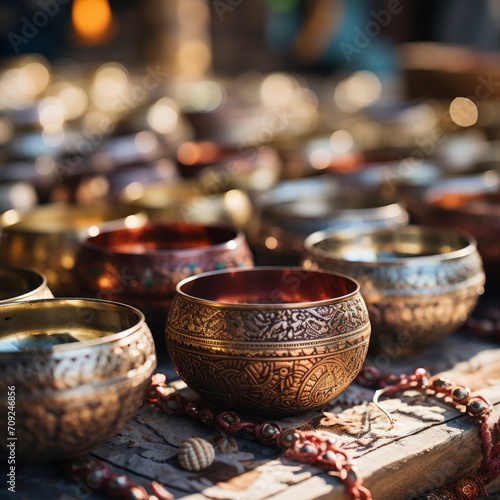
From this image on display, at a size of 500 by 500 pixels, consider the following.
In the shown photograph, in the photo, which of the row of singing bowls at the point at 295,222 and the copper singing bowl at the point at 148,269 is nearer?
the copper singing bowl at the point at 148,269

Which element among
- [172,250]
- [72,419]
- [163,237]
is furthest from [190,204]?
[72,419]

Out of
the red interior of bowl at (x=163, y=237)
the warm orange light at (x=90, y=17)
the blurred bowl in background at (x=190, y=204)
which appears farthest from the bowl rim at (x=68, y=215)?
the warm orange light at (x=90, y=17)

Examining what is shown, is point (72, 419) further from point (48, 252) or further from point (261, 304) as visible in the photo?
point (48, 252)

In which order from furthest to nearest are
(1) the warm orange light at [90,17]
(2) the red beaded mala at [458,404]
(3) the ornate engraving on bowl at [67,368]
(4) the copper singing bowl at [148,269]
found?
1. (1) the warm orange light at [90,17]
2. (4) the copper singing bowl at [148,269]
3. (2) the red beaded mala at [458,404]
4. (3) the ornate engraving on bowl at [67,368]

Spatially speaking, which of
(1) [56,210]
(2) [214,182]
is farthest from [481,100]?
(1) [56,210]

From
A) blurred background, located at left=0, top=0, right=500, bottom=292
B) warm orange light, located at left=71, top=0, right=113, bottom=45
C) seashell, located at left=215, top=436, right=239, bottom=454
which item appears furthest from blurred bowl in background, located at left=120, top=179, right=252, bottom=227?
warm orange light, located at left=71, top=0, right=113, bottom=45

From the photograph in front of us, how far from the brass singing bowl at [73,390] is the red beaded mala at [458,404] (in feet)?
1.51

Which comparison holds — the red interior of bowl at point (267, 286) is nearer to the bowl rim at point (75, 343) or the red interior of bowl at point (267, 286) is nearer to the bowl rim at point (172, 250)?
the bowl rim at point (172, 250)

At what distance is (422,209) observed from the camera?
2.31m

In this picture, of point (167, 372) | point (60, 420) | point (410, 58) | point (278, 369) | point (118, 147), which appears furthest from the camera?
point (410, 58)

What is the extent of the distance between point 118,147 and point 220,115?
1.21m

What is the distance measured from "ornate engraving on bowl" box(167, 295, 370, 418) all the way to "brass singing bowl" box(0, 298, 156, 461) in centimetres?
11

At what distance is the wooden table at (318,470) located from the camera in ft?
3.88

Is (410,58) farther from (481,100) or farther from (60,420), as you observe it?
(60,420)
